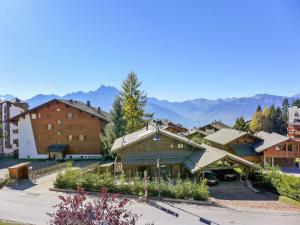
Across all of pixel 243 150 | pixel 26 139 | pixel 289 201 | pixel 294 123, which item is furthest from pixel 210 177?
pixel 294 123

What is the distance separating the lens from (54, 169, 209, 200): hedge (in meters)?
27.6

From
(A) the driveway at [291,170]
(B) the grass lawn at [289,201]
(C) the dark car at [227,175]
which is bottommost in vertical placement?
(A) the driveway at [291,170]

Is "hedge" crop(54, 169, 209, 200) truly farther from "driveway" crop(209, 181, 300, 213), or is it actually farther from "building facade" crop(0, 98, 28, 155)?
"building facade" crop(0, 98, 28, 155)

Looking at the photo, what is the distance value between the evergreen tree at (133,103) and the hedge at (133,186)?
27.6 meters

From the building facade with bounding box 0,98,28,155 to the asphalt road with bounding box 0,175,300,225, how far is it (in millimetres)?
50673

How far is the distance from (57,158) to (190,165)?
32343 mm

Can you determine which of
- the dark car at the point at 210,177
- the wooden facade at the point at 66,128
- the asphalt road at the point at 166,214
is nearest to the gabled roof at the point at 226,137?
the wooden facade at the point at 66,128

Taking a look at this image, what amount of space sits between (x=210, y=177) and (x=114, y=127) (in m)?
24.1

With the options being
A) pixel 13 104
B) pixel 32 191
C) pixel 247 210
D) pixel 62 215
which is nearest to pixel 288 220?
pixel 247 210

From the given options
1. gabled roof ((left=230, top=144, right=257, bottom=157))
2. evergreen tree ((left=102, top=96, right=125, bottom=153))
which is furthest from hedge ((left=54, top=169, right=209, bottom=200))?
gabled roof ((left=230, top=144, right=257, bottom=157))

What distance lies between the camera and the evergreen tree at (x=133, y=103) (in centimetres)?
5906

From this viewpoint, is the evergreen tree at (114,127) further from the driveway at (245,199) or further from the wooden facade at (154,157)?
the driveway at (245,199)

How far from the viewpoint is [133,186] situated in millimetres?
28828

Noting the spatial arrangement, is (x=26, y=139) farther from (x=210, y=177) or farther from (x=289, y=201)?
(x=289, y=201)
